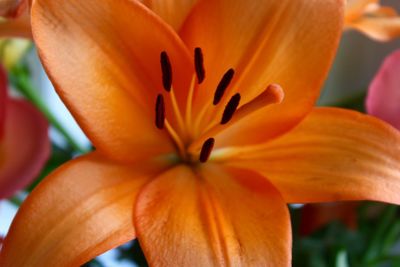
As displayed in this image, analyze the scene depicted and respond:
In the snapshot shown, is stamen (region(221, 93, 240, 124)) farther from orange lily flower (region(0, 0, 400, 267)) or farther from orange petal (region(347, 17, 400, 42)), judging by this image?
orange petal (region(347, 17, 400, 42))

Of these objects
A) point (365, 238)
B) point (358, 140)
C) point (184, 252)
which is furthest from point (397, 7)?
point (184, 252)

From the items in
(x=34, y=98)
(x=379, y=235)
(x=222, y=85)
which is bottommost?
(x=379, y=235)

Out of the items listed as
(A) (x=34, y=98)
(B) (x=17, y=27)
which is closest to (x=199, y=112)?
(B) (x=17, y=27)

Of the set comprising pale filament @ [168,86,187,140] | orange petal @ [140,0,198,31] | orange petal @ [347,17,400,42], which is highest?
orange petal @ [140,0,198,31]

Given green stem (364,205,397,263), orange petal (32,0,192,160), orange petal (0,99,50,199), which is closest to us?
orange petal (32,0,192,160)

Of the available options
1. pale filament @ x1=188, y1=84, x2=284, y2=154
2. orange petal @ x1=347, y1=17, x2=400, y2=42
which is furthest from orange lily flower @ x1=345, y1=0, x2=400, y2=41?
pale filament @ x1=188, y1=84, x2=284, y2=154

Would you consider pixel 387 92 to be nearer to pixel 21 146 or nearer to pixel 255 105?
pixel 255 105
